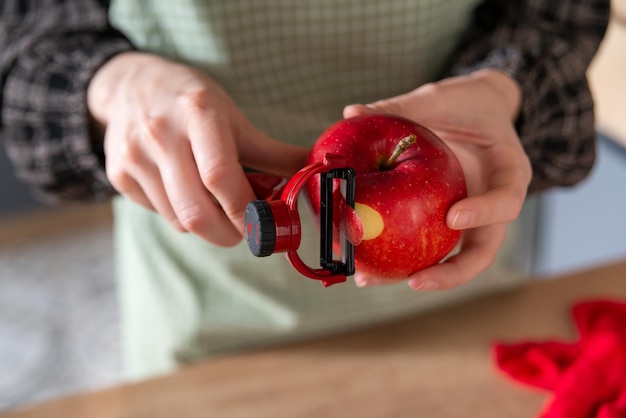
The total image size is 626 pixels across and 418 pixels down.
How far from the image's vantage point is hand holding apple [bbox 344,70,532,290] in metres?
0.47


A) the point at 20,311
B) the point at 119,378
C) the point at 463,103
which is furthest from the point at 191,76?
the point at 20,311

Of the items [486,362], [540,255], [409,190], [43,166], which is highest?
[409,190]

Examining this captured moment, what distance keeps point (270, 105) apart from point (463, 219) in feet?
0.95

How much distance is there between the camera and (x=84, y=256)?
2.09 meters

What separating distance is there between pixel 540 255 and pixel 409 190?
4.02ft

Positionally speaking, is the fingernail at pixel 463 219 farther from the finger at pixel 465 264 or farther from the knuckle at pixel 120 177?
the knuckle at pixel 120 177

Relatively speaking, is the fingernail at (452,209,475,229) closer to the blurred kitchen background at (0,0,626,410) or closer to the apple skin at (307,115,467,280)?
the apple skin at (307,115,467,280)

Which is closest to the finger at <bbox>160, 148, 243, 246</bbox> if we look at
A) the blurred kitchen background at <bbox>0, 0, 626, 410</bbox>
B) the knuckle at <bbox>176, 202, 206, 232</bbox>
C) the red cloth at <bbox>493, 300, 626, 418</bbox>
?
→ the knuckle at <bbox>176, 202, 206, 232</bbox>

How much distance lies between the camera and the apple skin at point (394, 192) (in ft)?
1.48

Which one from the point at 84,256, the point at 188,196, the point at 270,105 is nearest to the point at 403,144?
the point at 188,196

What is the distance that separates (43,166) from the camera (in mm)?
659

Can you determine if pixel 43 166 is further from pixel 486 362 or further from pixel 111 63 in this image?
pixel 486 362

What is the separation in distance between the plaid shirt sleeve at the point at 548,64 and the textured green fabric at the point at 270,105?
0.13 ft

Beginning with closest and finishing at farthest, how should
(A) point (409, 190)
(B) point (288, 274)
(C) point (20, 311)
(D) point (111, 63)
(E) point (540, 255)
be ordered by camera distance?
(A) point (409, 190), (D) point (111, 63), (B) point (288, 274), (E) point (540, 255), (C) point (20, 311)
